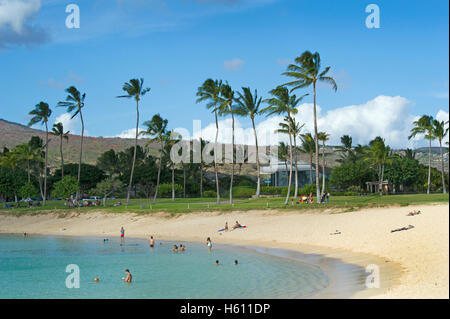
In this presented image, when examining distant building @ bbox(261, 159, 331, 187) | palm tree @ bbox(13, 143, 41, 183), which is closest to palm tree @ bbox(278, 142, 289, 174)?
distant building @ bbox(261, 159, 331, 187)

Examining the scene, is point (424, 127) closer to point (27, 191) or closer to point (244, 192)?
point (244, 192)

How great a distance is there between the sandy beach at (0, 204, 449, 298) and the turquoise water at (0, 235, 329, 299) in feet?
11.0

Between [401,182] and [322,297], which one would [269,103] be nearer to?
[322,297]

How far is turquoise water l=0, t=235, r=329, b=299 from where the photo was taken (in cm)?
2041

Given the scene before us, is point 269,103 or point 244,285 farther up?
point 269,103

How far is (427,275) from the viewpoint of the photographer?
60.5 feet

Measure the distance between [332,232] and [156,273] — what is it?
1397 cm

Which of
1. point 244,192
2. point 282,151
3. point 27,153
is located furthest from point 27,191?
point 282,151

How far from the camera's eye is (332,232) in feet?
110

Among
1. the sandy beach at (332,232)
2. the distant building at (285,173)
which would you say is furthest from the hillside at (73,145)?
the sandy beach at (332,232)

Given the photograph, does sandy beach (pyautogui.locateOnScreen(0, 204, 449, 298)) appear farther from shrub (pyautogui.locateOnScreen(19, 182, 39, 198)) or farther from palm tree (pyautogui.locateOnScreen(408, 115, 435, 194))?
palm tree (pyautogui.locateOnScreen(408, 115, 435, 194))

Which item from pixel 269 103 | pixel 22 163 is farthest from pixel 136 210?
pixel 22 163

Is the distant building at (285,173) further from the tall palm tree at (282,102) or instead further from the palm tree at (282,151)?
the tall palm tree at (282,102)

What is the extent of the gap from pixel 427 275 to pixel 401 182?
72.4 meters
